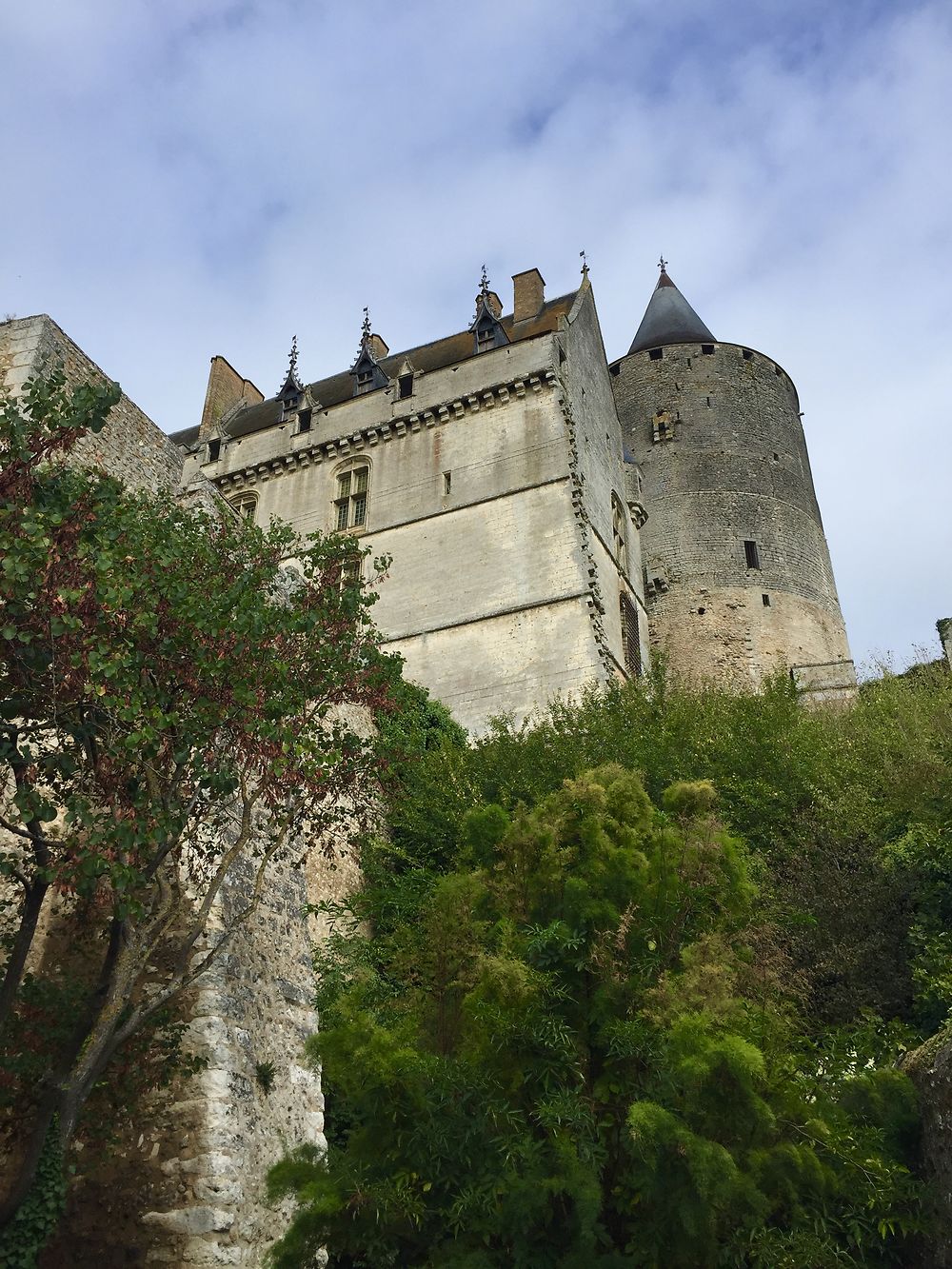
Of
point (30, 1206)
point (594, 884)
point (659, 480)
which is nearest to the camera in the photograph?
point (30, 1206)

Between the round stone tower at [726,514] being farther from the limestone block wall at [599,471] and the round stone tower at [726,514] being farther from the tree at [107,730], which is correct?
the tree at [107,730]

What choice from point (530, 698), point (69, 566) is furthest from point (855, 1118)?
point (530, 698)

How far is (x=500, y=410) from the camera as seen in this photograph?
21.5 meters

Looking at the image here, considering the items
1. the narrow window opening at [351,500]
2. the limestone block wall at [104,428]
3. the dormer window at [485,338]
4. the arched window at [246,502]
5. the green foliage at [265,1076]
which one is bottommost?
the green foliage at [265,1076]

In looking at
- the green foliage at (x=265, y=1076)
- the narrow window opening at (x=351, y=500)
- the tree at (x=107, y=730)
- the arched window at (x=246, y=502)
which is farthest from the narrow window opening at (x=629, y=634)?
the tree at (x=107, y=730)

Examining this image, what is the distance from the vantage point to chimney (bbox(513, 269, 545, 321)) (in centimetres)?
2408

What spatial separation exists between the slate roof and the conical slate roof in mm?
9446

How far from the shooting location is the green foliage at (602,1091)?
5.37 m

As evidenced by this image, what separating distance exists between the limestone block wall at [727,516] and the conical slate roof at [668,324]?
2.61 feet

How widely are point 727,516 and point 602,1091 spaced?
80.2 feet

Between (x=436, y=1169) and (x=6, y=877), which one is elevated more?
(x=6, y=877)

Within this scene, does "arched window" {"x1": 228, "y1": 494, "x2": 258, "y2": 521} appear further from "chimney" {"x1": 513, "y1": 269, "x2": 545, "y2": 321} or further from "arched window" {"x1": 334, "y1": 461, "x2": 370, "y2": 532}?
"chimney" {"x1": 513, "y1": 269, "x2": 545, "y2": 321}

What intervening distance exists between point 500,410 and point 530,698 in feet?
20.9

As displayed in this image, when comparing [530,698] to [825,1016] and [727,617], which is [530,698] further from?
[727,617]
